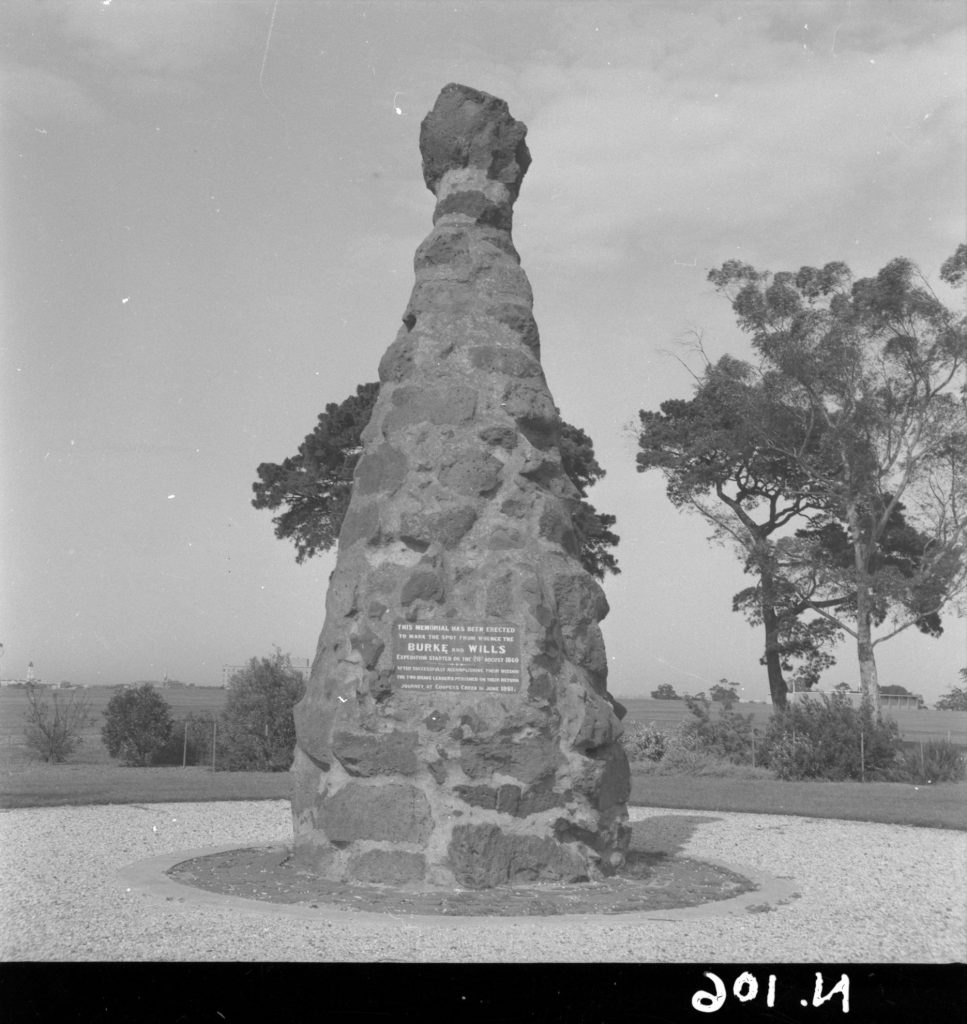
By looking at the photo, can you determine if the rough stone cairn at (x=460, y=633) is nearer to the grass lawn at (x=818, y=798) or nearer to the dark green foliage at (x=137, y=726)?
the grass lawn at (x=818, y=798)

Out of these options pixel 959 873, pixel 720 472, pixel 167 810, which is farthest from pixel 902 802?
pixel 720 472

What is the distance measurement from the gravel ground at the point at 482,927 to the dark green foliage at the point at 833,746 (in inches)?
395

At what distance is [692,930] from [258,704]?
45.6ft

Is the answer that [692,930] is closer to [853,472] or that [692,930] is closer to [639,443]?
[853,472]

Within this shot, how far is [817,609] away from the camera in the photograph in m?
29.8

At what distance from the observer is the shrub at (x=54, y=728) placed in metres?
21.1

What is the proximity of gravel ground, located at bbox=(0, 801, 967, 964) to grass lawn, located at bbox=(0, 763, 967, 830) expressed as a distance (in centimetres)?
352

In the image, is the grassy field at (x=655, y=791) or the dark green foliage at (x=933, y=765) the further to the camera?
the dark green foliage at (x=933, y=765)

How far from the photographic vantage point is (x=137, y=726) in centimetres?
2094

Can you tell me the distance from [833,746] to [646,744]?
13.8 ft

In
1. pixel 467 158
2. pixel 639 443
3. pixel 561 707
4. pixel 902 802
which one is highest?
pixel 639 443

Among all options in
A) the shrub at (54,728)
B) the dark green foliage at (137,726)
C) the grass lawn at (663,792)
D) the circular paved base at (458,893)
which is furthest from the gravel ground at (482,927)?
the shrub at (54,728)

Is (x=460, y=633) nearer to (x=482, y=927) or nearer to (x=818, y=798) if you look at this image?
(x=482, y=927)

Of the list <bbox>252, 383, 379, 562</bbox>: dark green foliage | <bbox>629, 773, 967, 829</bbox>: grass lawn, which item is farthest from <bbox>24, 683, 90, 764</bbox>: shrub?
<bbox>629, 773, 967, 829</bbox>: grass lawn
